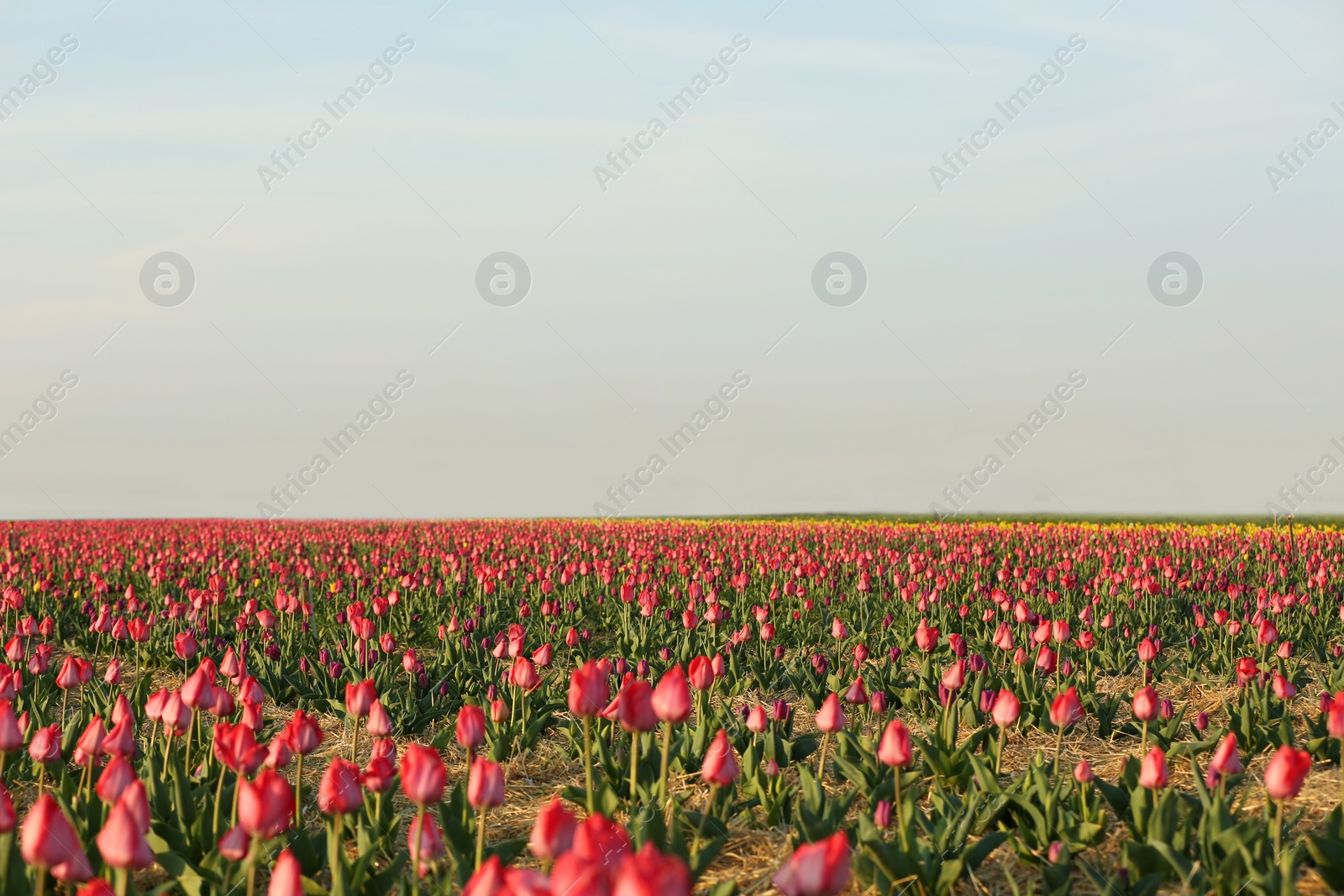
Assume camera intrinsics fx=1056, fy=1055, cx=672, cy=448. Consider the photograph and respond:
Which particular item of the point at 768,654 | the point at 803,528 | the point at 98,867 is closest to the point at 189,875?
the point at 98,867

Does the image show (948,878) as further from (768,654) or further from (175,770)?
(768,654)

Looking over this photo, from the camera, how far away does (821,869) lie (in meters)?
2.40

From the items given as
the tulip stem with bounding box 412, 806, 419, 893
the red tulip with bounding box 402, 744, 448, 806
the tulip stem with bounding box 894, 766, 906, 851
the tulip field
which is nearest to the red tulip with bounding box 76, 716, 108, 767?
the tulip field

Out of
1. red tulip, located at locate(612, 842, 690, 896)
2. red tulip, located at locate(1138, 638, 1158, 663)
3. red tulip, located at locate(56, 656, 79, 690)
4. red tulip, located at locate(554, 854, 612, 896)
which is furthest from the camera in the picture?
red tulip, located at locate(1138, 638, 1158, 663)

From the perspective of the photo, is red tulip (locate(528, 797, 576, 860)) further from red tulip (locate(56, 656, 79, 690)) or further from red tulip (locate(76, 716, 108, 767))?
red tulip (locate(56, 656, 79, 690))

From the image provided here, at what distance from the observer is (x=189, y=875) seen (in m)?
3.88

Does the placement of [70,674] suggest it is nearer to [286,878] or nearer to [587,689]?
[587,689]

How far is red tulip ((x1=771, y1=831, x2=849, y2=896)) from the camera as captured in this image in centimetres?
238

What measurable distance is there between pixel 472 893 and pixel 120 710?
8.14ft

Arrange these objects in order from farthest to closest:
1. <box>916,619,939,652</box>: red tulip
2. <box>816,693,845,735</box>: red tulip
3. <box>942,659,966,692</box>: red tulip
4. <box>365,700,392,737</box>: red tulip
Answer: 1. <box>916,619,939,652</box>: red tulip
2. <box>942,659,966,692</box>: red tulip
3. <box>365,700,392,737</box>: red tulip
4. <box>816,693,845,735</box>: red tulip

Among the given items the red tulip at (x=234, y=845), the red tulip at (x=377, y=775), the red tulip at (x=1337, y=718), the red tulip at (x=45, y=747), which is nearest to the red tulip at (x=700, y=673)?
the red tulip at (x=377, y=775)

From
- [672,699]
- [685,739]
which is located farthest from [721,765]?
[685,739]

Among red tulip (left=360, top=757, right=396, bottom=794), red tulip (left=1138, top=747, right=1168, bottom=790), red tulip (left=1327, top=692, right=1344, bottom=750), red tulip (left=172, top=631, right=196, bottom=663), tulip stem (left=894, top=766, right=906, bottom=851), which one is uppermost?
red tulip (left=172, top=631, right=196, bottom=663)

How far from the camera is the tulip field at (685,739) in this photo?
3.56 m
